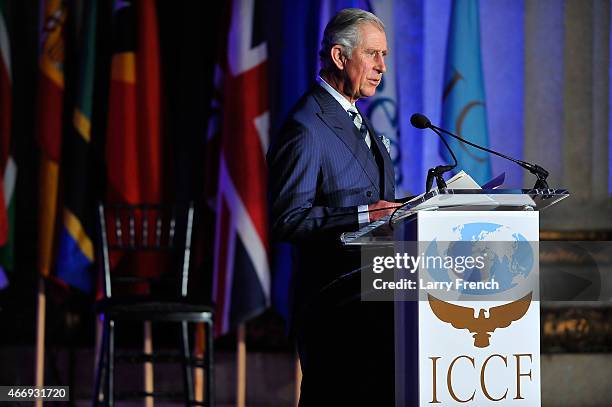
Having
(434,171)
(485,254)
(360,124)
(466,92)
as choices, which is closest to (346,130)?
(360,124)

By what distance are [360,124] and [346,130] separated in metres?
0.12

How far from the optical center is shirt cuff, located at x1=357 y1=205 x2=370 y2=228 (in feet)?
6.99

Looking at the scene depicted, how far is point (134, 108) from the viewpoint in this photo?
4.36m

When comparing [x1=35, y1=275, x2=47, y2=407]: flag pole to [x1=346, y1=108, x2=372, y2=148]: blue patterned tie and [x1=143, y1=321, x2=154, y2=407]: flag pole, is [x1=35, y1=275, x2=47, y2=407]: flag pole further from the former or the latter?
[x1=346, y1=108, x2=372, y2=148]: blue patterned tie

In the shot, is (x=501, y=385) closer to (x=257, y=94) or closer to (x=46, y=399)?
(x=257, y=94)

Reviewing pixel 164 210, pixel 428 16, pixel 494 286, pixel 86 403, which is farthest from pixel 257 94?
pixel 494 286

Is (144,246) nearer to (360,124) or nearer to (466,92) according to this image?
(466,92)

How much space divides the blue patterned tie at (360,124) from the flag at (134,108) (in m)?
1.95

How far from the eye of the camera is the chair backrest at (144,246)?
4137 millimetres

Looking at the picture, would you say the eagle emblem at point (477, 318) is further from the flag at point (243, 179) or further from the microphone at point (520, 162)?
the flag at point (243, 179)

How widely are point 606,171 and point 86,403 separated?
2.95 meters

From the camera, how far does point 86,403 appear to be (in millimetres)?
4680

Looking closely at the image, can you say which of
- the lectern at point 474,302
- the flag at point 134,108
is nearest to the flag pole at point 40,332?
the flag at point 134,108

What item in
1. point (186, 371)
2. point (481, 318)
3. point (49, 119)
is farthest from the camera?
point (49, 119)
